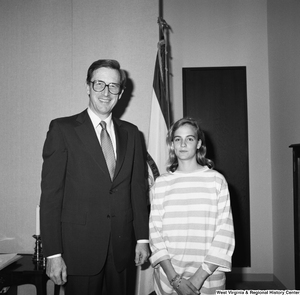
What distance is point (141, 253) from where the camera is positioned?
180 centimetres

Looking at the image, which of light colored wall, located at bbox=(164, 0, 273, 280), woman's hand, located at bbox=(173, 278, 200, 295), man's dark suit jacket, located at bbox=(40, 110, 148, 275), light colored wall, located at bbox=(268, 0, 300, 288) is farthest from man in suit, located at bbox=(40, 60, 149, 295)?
light colored wall, located at bbox=(164, 0, 273, 280)

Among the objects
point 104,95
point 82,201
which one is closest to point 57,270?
point 82,201

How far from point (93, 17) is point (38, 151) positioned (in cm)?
123

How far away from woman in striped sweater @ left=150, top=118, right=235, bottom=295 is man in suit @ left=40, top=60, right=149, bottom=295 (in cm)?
15

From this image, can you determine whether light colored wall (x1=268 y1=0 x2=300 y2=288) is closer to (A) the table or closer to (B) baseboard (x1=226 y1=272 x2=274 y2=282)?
(B) baseboard (x1=226 y1=272 x2=274 y2=282)

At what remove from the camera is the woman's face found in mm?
1801

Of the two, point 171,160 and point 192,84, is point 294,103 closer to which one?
point 192,84

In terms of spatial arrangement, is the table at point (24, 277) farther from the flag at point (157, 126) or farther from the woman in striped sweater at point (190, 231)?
the flag at point (157, 126)

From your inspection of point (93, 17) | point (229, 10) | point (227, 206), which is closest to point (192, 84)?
point (229, 10)

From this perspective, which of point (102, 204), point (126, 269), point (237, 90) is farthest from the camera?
point (237, 90)

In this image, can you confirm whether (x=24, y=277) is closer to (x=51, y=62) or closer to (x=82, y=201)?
(x=82, y=201)

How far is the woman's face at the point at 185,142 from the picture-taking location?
180cm

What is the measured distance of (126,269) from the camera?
69.6 inches

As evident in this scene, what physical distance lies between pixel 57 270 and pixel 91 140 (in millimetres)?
700
